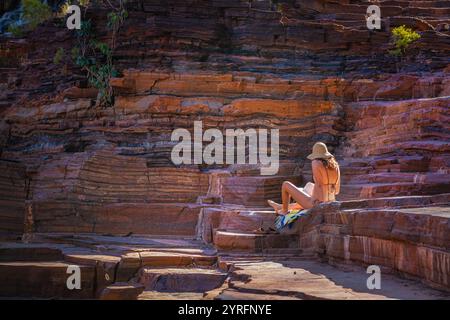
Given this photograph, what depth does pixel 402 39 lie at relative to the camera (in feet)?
74.0

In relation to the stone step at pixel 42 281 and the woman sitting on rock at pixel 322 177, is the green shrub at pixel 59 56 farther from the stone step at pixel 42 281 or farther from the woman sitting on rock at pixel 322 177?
the woman sitting on rock at pixel 322 177

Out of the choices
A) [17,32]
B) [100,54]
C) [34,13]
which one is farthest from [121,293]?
[34,13]

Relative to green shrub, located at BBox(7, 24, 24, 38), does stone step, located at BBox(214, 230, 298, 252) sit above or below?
below

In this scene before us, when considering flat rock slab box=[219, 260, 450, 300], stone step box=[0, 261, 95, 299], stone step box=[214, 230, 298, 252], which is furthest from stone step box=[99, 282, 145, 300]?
stone step box=[214, 230, 298, 252]

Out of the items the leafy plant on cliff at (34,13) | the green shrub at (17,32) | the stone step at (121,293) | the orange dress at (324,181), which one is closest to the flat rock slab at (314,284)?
the stone step at (121,293)

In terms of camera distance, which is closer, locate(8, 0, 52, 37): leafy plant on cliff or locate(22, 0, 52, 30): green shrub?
locate(8, 0, 52, 37): leafy plant on cliff

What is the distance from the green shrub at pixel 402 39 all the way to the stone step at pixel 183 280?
1656 cm

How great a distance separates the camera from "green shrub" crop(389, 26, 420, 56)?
22484mm

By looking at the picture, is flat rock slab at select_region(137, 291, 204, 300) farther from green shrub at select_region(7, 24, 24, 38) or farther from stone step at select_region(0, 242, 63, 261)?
green shrub at select_region(7, 24, 24, 38)

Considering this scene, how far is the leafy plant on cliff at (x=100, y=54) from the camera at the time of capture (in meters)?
20.5

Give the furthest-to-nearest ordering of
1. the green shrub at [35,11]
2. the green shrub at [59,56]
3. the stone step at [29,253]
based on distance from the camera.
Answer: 1. the green shrub at [35,11]
2. the green shrub at [59,56]
3. the stone step at [29,253]

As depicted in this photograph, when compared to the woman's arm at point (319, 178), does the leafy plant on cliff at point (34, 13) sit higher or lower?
higher

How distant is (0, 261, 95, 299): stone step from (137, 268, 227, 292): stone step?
1.11 metres

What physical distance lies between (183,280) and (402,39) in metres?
17.3
